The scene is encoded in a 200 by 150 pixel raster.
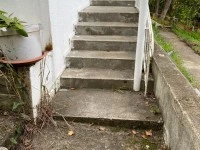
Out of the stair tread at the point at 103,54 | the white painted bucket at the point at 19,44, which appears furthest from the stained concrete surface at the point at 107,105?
the white painted bucket at the point at 19,44

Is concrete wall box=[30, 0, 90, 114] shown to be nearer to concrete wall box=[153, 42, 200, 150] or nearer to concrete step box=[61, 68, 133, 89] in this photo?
concrete step box=[61, 68, 133, 89]

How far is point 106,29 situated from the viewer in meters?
5.01

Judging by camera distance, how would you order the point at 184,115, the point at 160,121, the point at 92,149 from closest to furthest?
the point at 184,115 < the point at 92,149 < the point at 160,121

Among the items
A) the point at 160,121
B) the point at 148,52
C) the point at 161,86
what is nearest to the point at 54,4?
the point at 148,52

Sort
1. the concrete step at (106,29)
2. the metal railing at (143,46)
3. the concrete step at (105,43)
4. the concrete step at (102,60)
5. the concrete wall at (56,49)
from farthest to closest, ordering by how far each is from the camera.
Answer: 1. the concrete step at (106,29)
2. the concrete step at (105,43)
3. the concrete step at (102,60)
4. the metal railing at (143,46)
5. the concrete wall at (56,49)

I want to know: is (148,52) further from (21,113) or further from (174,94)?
(21,113)

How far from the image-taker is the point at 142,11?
137 inches

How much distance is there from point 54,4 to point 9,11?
614 millimetres

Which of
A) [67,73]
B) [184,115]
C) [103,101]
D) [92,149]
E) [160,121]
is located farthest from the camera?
[67,73]

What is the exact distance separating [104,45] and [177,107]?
248 centimetres

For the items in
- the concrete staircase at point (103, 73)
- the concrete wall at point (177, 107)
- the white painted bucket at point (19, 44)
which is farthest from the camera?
the concrete staircase at point (103, 73)

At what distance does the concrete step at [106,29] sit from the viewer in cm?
496

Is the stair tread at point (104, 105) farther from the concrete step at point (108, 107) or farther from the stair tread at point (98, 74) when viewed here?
the stair tread at point (98, 74)

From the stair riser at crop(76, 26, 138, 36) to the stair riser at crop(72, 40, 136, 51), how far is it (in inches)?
16.0
